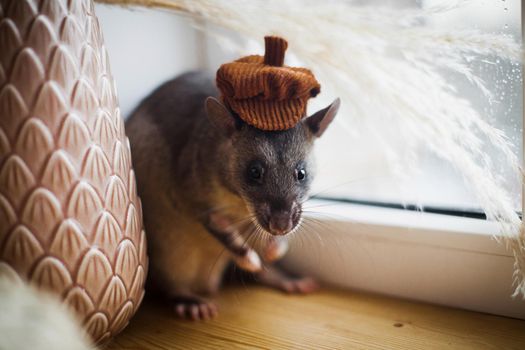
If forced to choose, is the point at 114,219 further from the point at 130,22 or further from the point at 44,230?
the point at 130,22

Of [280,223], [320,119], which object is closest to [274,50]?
[320,119]

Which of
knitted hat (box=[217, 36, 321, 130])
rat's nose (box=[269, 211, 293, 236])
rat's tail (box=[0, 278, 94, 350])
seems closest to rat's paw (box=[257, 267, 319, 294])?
rat's nose (box=[269, 211, 293, 236])

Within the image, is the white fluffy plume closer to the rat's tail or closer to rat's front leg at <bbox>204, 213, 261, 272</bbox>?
rat's front leg at <bbox>204, 213, 261, 272</bbox>

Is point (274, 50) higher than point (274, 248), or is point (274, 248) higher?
point (274, 50)

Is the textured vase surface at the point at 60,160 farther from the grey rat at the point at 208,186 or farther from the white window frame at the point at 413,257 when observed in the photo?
the white window frame at the point at 413,257

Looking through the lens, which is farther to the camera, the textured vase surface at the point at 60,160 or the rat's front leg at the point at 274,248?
the rat's front leg at the point at 274,248

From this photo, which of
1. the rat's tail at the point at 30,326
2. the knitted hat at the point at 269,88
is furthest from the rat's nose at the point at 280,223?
the rat's tail at the point at 30,326

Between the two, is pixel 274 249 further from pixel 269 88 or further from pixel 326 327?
pixel 269 88
